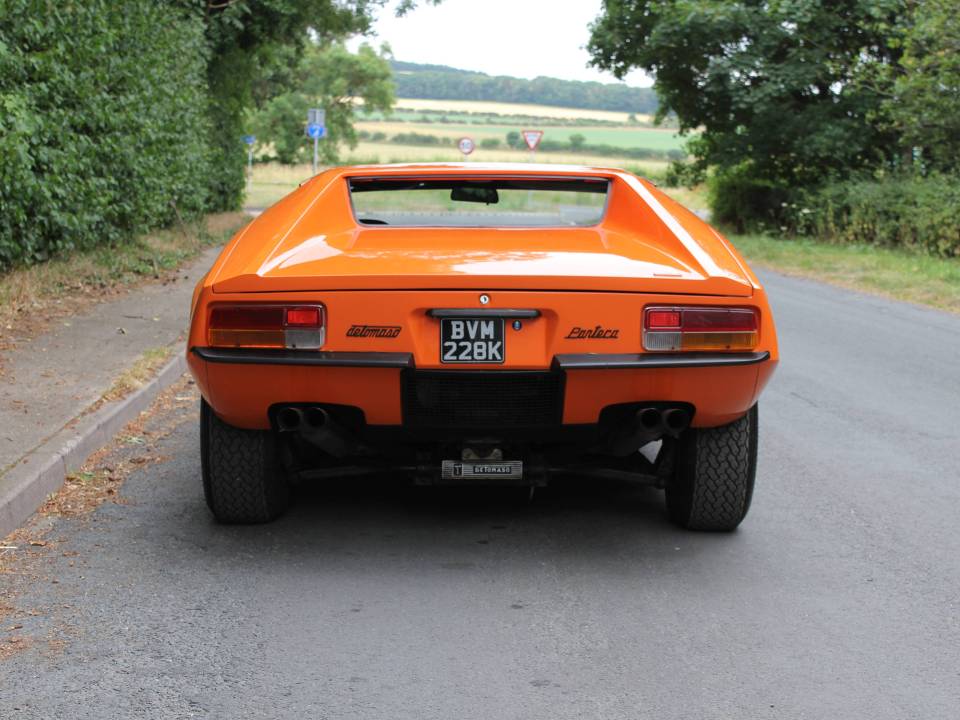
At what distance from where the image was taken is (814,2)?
26.1 metres

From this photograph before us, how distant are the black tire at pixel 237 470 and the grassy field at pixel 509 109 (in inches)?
2900

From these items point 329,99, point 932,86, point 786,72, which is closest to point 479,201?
point 932,86

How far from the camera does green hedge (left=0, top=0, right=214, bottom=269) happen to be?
9.70 m

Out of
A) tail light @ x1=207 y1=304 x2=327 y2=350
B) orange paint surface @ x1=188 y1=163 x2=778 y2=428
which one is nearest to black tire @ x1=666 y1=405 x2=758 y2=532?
orange paint surface @ x1=188 y1=163 x2=778 y2=428

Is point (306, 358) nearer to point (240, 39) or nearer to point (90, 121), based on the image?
point (90, 121)

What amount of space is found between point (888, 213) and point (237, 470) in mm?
20225

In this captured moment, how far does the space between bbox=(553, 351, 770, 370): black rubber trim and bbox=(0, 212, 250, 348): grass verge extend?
5.71 metres

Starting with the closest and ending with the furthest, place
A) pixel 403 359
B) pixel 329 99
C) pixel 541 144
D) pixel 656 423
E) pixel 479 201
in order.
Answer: pixel 403 359
pixel 656 423
pixel 479 201
pixel 541 144
pixel 329 99

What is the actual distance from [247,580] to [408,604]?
24.5 inches

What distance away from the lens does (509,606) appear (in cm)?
420

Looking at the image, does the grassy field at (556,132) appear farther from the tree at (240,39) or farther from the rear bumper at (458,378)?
the rear bumper at (458,378)

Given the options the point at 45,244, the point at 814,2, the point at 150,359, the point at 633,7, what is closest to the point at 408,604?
the point at 150,359

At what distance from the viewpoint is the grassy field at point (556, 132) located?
A: 6712cm

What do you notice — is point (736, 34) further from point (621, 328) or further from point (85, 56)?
point (621, 328)
